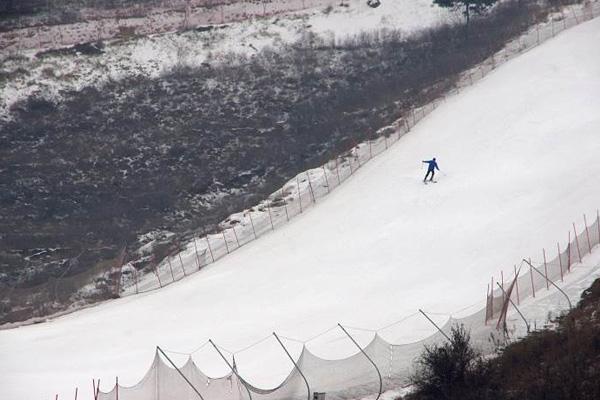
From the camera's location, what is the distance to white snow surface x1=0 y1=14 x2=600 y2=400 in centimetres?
3172

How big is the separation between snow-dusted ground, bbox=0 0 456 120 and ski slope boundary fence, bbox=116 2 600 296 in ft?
48.9

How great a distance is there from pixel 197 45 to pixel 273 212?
84.6ft

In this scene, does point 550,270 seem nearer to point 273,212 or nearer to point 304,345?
point 304,345

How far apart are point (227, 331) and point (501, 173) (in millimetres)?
14708

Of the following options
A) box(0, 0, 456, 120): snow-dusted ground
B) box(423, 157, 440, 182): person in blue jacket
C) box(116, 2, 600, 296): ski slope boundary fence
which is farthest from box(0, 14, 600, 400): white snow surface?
box(0, 0, 456, 120): snow-dusted ground

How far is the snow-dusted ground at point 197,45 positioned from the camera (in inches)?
2470

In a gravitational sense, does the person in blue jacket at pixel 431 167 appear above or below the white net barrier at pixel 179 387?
below

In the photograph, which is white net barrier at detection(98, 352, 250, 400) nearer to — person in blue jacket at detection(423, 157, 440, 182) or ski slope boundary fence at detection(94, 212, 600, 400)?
ski slope boundary fence at detection(94, 212, 600, 400)

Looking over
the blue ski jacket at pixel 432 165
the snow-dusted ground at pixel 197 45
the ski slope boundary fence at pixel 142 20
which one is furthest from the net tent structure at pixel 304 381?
the ski slope boundary fence at pixel 142 20

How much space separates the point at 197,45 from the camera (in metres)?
66.4

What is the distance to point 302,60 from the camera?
6462cm

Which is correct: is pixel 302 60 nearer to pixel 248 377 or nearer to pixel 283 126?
pixel 283 126

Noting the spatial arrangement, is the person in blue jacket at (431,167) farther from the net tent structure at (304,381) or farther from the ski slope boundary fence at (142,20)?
the ski slope boundary fence at (142,20)

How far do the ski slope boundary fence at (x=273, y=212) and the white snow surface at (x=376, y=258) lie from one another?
76 centimetres
